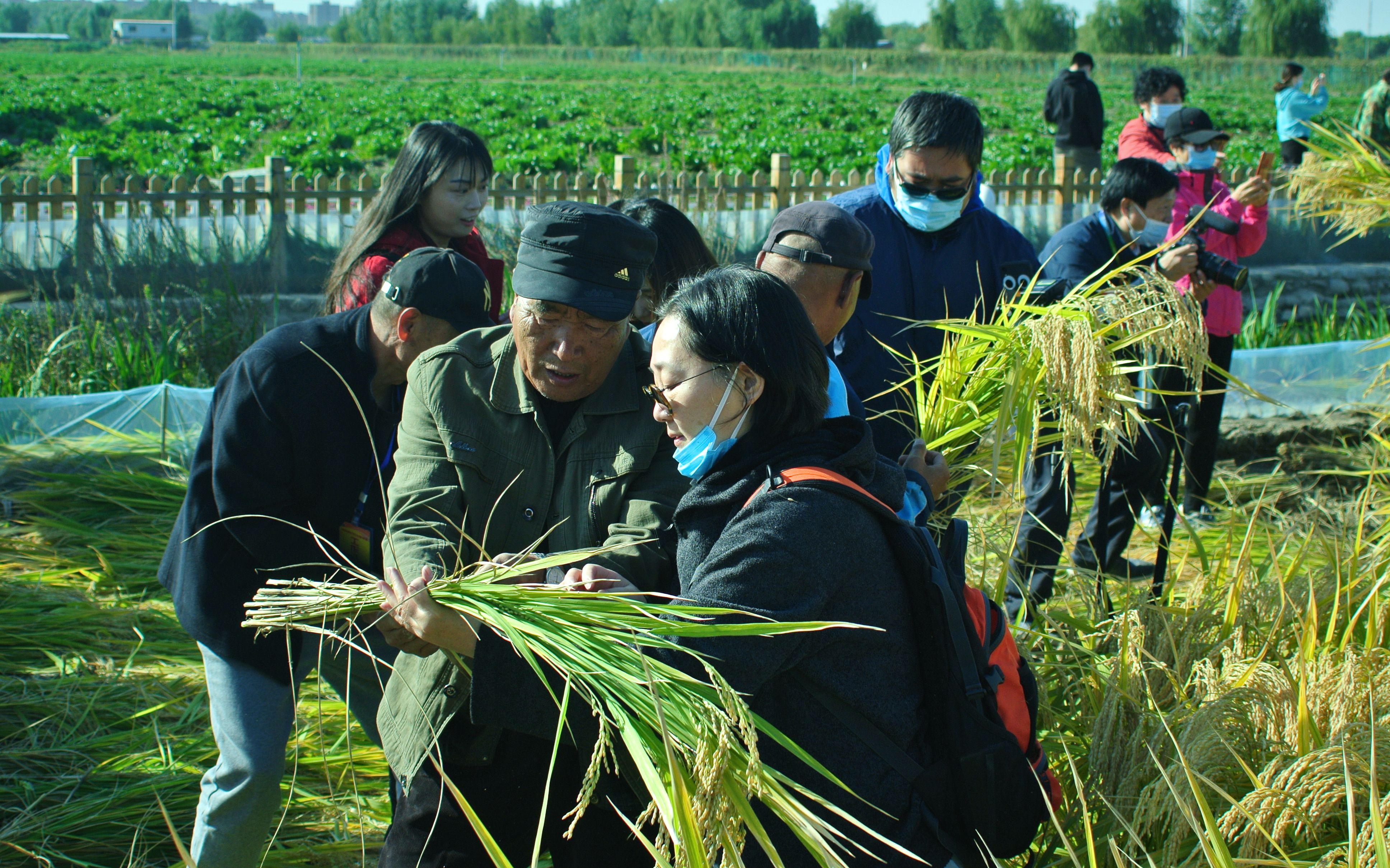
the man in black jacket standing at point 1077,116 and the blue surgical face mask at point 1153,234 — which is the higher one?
the man in black jacket standing at point 1077,116

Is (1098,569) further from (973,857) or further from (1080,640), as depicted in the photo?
(973,857)

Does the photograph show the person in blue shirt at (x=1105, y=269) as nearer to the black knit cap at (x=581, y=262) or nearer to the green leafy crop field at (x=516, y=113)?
→ the black knit cap at (x=581, y=262)

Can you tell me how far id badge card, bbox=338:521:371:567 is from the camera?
92.9 inches

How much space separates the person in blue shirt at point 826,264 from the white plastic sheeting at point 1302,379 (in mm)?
5023

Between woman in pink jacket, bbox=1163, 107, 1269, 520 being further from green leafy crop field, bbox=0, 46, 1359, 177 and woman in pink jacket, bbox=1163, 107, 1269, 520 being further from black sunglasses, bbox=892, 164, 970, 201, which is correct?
green leafy crop field, bbox=0, 46, 1359, 177

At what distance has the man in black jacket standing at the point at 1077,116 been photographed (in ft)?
34.5

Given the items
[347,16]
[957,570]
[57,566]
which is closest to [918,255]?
[957,570]

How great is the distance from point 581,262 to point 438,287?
49cm

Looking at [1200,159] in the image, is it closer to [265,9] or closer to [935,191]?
[935,191]

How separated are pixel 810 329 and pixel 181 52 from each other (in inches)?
3784

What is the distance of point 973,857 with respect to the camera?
162 cm

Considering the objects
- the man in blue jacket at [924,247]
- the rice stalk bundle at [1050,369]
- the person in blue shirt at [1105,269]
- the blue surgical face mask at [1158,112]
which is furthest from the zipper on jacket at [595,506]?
the blue surgical face mask at [1158,112]

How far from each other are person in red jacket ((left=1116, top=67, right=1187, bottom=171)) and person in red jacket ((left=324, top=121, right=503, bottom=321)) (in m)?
3.85

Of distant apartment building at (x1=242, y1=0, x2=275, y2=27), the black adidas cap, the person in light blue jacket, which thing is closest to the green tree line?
the person in light blue jacket
